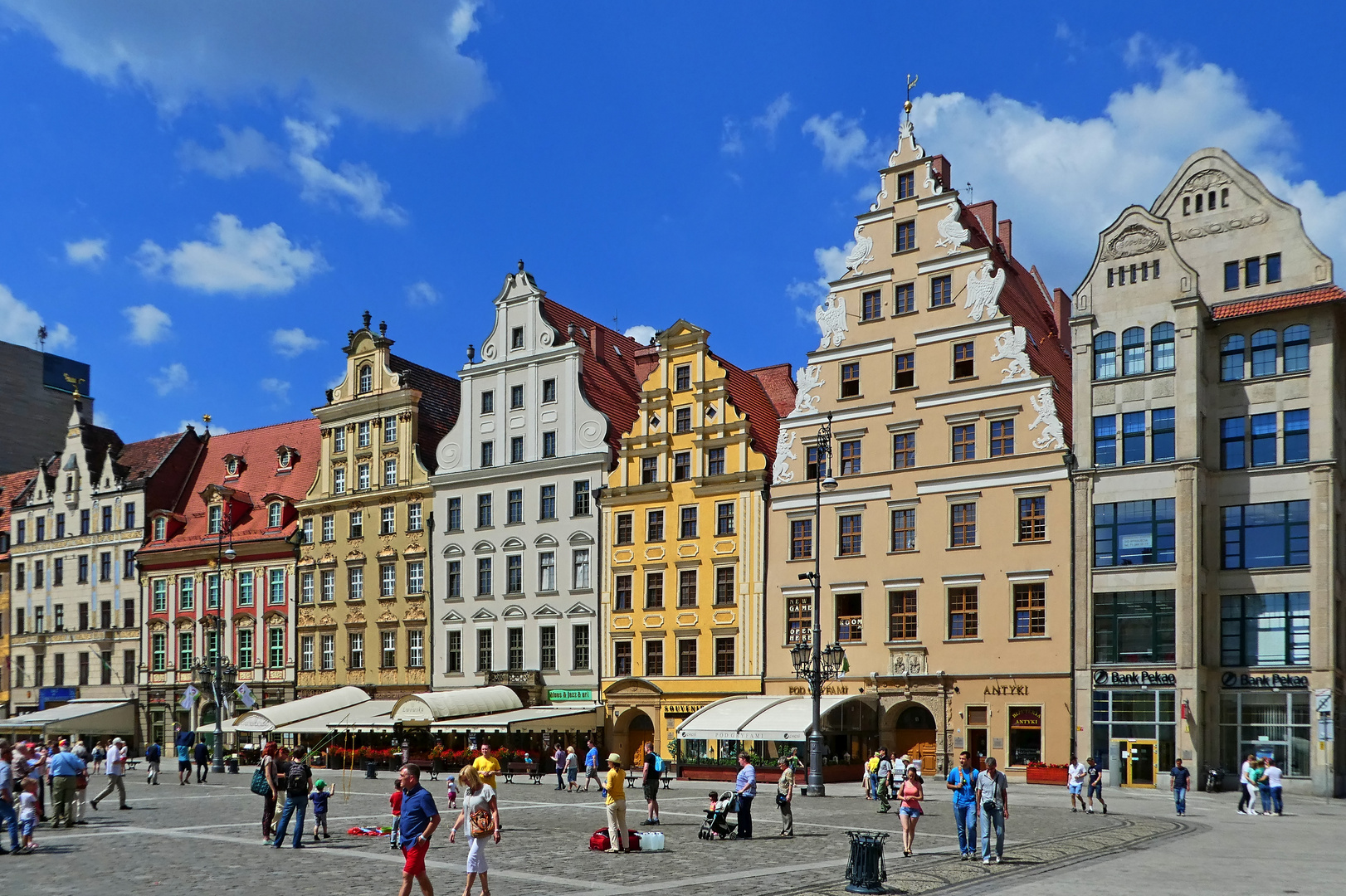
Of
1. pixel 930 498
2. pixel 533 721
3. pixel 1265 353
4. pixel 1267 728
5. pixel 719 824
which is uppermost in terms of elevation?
pixel 1265 353

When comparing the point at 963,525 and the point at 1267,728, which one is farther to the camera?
the point at 963,525

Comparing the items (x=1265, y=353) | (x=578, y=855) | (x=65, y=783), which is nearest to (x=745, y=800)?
(x=578, y=855)

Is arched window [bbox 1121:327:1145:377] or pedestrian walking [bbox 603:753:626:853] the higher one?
arched window [bbox 1121:327:1145:377]

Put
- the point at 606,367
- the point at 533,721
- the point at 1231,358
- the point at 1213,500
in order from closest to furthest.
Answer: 1. the point at 1213,500
2. the point at 1231,358
3. the point at 533,721
4. the point at 606,367

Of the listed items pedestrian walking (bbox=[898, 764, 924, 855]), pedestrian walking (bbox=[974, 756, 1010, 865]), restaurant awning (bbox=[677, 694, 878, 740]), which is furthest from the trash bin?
restaurant awning (bbox=[677, 694, 878, 740])

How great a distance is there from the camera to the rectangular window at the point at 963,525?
49.7 meters

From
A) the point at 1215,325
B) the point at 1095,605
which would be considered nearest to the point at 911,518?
the point at 1095,605

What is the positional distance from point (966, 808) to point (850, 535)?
29.6 metres

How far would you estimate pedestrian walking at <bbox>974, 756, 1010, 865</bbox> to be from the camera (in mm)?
22672

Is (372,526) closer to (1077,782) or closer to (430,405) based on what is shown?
(430,405)

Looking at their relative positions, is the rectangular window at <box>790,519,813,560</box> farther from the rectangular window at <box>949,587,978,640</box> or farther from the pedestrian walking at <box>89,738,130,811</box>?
the pedestrian walking at <box>89,738,130,811</box>

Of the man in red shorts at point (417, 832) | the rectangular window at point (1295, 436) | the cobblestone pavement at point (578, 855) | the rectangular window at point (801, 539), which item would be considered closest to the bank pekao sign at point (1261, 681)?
the rectangular window at point (1295, 436)

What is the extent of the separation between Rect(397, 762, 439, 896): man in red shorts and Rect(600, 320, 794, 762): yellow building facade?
3758 centimetres

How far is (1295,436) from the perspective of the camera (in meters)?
45.6
